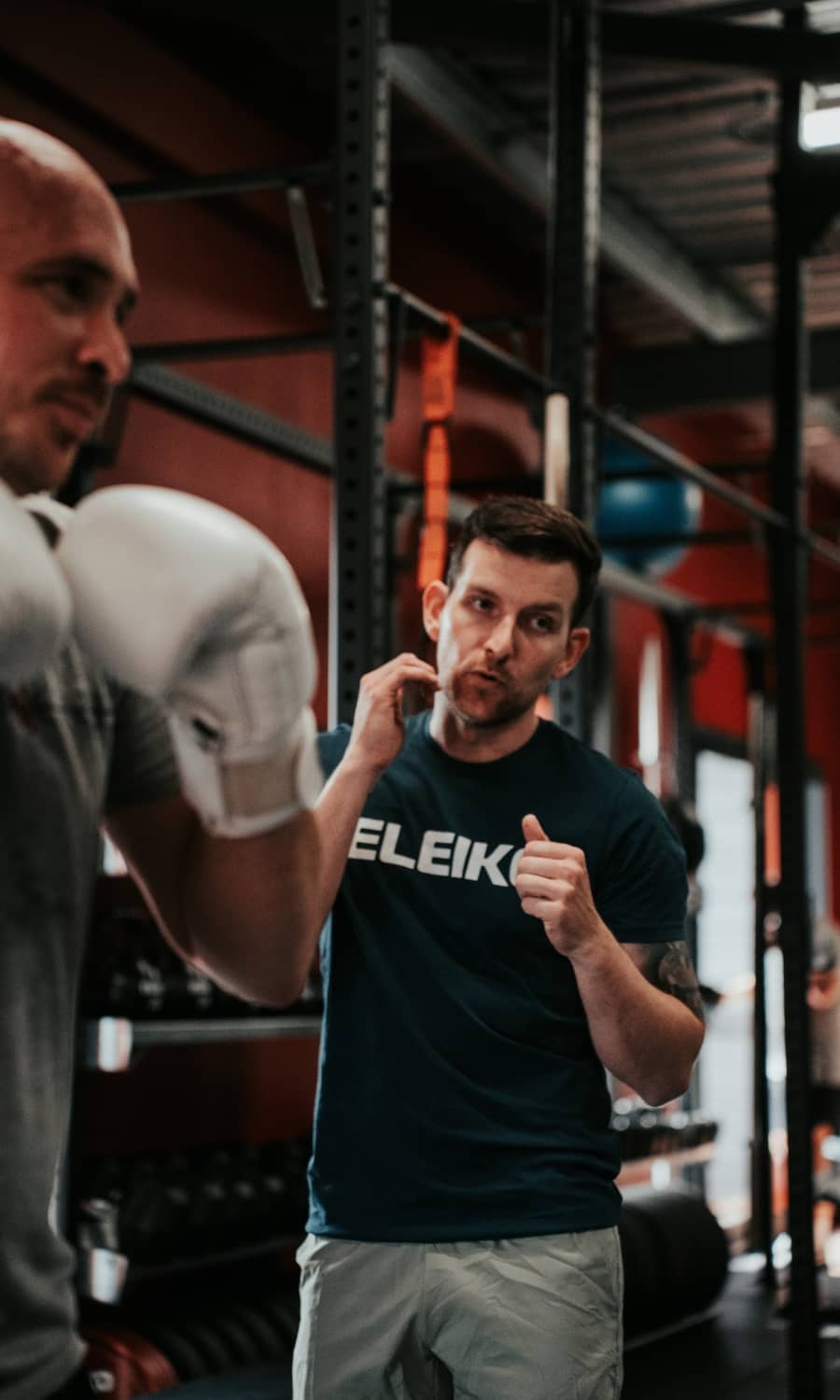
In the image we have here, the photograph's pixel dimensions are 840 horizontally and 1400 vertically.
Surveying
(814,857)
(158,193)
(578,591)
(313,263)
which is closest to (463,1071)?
(578,591)

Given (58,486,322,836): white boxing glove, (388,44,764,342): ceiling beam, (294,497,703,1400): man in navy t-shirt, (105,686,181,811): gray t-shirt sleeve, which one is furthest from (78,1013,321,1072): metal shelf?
(388,44,764,342): ceiling beam

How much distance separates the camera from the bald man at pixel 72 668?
1.15 m

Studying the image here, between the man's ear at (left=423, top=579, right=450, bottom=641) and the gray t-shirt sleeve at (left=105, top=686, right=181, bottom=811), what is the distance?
88 centimetres

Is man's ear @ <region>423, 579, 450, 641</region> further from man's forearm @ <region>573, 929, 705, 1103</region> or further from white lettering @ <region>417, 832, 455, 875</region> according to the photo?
man's forearm @ <region>573, 929, 705, 1103</region>

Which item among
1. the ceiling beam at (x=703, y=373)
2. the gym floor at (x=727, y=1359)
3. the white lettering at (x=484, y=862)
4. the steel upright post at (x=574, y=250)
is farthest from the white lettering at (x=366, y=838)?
the ceiling beam at (x=703, y=373)

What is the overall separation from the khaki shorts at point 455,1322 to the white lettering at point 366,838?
0.45m

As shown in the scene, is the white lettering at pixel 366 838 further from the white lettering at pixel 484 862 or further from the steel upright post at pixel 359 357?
the steel upright post at pixel 359 357

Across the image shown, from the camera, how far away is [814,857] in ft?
37.0

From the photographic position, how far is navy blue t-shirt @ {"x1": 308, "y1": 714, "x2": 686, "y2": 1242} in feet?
6.58

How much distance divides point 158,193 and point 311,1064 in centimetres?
322

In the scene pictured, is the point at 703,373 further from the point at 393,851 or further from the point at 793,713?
the point at 393,851

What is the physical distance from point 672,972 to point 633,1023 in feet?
0.45

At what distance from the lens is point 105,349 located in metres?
1.21

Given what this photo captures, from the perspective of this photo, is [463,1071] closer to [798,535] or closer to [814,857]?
[798,535]
